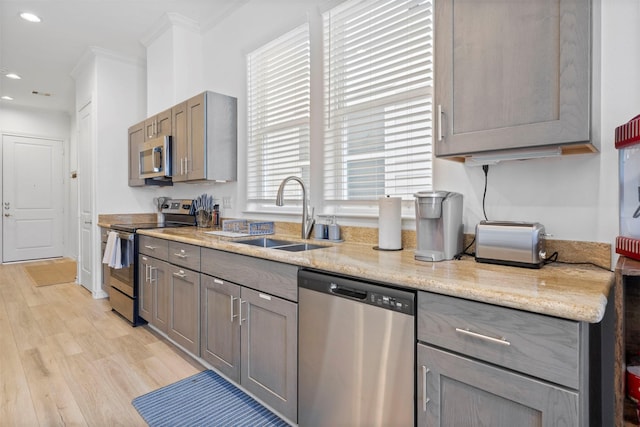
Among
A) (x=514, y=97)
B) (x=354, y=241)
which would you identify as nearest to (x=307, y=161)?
(x=354, y=241)

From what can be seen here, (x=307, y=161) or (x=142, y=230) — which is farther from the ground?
(x=307, y=161)

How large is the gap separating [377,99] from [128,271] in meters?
2.70

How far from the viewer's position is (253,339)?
1845 millimetres

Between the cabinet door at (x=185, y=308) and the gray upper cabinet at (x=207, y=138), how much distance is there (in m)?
0.94

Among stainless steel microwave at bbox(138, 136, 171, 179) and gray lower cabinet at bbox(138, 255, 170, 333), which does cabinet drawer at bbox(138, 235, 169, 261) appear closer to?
gray lower cabinet at bbox(138, 255, 170, 333)

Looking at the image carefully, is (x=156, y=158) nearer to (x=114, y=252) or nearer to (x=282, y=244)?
→ (x=114, y=252)

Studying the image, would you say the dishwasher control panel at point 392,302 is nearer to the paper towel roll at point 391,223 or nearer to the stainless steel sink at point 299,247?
the paper towel roll at point 391,223

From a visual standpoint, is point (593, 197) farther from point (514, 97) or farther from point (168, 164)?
point (168, 164)

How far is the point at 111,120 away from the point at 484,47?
437cm

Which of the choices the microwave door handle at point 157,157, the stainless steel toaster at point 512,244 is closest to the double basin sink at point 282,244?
the stainless steel toaster at point 512,244

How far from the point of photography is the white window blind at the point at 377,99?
189cm

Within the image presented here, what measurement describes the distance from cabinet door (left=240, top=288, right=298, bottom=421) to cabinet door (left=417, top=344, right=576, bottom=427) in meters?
0.67

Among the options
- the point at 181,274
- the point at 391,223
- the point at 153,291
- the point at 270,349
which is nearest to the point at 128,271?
the point at 153,291

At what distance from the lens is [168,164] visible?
3.38 meters
